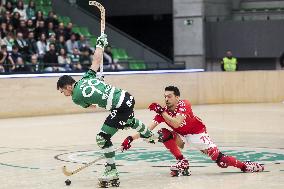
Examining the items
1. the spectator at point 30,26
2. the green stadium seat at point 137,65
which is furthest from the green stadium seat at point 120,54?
the spectator at point 30,26

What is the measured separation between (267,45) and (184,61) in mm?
4364

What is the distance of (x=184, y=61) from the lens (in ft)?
108

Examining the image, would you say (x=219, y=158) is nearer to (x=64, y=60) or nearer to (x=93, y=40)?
(x=64, y=60)

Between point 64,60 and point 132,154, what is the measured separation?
45.6 ft

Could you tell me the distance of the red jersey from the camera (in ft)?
36.0

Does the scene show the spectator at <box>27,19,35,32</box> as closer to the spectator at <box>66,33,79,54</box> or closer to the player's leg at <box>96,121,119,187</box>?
the spectator at <box>66,33,79,54</box>

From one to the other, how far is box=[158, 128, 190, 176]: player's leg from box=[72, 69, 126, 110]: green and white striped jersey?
114cm

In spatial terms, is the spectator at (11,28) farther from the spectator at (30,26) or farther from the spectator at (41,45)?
the spectator at (41,45)

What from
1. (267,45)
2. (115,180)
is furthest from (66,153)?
(267,45)

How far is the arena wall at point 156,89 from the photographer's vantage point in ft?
81.6

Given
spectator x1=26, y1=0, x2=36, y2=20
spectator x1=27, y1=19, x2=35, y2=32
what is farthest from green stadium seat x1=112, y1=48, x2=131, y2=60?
spectator x1=27, y1=19, x2=35, y2=32

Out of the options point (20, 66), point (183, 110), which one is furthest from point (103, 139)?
point (20, 66)

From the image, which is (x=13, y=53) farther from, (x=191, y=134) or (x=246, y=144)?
(x=191, y=134)

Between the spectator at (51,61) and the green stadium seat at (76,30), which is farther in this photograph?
the green stadium seat at (76,30)
